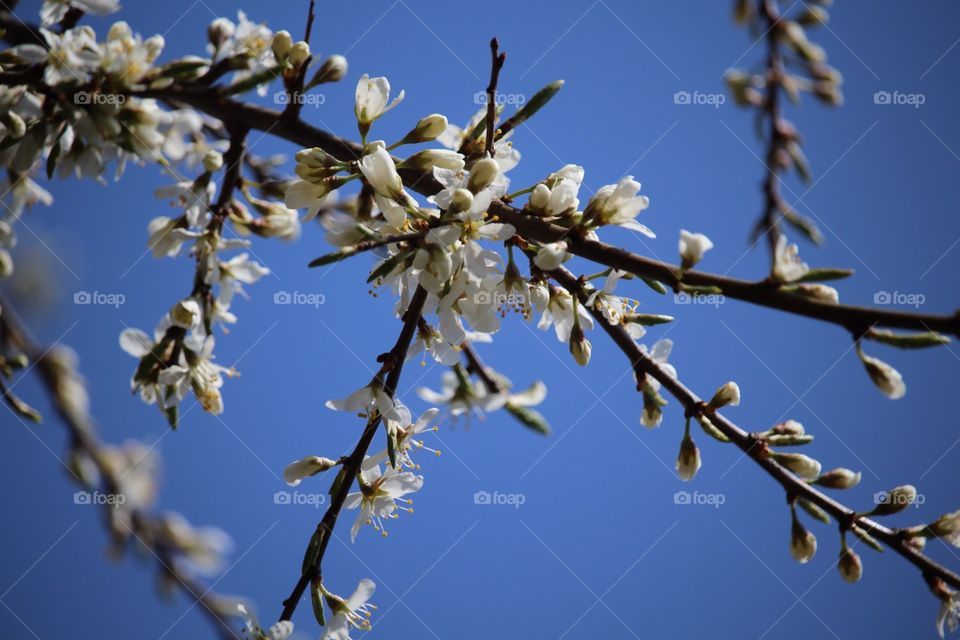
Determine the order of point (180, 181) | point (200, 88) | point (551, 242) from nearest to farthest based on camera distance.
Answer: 1. point (551, 242)
2. point (200, 88)
3. point (180, 181)

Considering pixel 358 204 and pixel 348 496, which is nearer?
pixel 348 496

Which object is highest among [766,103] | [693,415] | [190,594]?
[766,103]

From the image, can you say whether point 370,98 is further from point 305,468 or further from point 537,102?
point 305,468

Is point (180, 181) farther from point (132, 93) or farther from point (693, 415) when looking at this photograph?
point (693, 415)

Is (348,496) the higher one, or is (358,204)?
(358,204)

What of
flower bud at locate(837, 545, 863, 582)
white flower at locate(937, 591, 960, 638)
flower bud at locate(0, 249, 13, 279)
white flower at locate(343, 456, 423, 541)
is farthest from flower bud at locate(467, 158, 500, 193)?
flower bud at locate(0, 249, 13, 279)

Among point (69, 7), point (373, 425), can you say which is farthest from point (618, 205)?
point (69, 7)

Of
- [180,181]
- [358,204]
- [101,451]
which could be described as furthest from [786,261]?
[101,451]

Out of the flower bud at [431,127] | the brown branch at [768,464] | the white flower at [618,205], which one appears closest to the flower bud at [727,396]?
the brown branch at [768,464]

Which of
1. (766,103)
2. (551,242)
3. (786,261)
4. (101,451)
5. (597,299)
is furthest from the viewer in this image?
(766,103)
